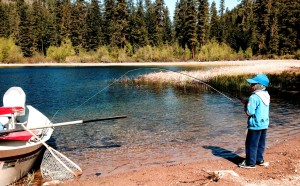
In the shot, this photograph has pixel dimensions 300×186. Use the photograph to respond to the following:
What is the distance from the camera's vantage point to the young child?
23.8 ft

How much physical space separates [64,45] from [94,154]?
92.3 metres

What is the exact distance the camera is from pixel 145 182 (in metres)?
7.40

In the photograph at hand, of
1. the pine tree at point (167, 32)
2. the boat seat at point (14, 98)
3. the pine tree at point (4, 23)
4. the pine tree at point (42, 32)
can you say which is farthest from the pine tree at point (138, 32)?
the boat seat at point (14, 98)

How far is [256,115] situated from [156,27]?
92135mm

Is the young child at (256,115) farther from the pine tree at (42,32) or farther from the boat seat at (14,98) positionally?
the pine tree at (42,32)

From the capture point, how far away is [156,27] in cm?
9688

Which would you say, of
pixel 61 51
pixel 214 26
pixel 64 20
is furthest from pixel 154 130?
Answer: pixel 64 20

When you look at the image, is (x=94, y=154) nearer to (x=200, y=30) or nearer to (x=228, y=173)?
(x=228, y=173)

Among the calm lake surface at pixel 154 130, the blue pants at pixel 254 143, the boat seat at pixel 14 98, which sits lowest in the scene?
the calm lake surface at pixel 154 130

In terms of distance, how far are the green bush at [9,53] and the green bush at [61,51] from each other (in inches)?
361

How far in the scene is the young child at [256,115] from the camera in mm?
7242

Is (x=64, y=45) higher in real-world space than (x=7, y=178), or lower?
higher

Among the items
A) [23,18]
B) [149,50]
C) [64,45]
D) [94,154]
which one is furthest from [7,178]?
[23,18]

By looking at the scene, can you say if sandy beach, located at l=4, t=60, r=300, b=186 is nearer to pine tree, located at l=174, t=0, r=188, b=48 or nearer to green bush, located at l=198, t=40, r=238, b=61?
green bush, located at l=198, t=40, r=238, b=61
